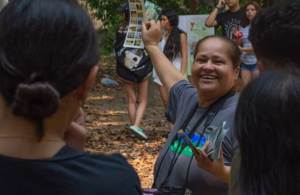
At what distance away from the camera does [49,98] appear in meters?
1.59

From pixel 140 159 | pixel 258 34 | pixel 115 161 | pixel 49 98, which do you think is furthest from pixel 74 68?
pixel 140 159

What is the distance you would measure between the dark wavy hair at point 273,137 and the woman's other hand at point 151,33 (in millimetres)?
1711

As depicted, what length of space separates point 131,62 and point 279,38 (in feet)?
18.7

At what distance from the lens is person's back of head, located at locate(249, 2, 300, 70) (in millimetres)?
2812

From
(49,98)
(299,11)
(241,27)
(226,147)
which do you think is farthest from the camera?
(241,27)

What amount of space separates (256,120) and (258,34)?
88 cm

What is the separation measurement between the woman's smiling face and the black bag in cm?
480

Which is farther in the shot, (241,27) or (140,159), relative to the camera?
(241,27)

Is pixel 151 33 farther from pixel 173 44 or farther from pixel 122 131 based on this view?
pixel 122 131

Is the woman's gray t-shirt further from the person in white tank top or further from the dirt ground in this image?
the person in white tank top

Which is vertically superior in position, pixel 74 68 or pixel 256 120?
pixel 74 68

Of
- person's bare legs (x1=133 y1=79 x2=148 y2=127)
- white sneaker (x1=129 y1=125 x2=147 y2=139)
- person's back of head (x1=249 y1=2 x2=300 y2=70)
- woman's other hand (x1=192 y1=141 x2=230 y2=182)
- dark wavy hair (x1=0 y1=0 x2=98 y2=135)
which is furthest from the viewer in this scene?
person's bare legs (x1=133 y1=79 x2=148 y2=127)

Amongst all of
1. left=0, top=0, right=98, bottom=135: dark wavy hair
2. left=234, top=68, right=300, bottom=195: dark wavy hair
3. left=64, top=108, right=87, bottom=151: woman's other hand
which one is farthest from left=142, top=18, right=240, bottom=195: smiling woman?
left=0, top=0, right=98, bottom=135: dark wavy hair

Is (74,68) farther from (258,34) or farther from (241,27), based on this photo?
(241,27)
